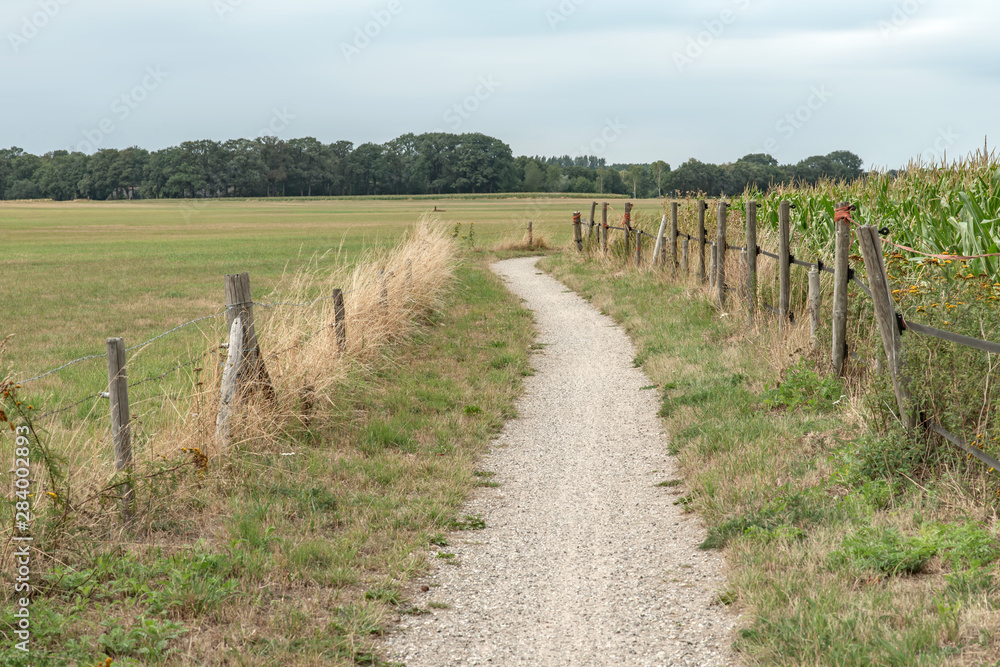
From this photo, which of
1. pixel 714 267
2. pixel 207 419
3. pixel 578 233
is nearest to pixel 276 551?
pixel 207 419

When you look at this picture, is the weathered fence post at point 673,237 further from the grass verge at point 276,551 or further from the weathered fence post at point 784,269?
the grass verge at point 276,551

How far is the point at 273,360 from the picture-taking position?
6707mm

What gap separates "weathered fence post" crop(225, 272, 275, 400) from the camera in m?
6.05

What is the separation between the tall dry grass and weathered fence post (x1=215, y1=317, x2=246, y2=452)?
6 centimetres

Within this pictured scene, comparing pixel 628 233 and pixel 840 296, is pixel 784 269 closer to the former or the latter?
pixel 840 296

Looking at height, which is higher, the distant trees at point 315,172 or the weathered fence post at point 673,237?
the distant trees at point 315,172

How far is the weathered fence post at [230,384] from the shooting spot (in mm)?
5708

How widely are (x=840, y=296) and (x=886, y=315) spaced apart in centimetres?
190

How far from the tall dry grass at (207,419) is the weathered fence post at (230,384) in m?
0.06

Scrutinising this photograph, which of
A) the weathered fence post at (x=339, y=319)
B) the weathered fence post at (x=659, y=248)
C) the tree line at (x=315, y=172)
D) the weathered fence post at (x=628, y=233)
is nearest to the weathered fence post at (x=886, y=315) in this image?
the weathered fence post at (x=339, y=319)

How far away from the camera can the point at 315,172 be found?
124000 mm

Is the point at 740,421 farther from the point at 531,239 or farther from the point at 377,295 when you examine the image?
the point at 531,239

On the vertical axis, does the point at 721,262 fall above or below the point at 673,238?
below

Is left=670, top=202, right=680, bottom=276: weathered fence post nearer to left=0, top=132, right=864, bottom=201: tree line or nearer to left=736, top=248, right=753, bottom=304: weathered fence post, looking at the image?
left=736, top=248, right=753, bottom=304: weathered fence post
